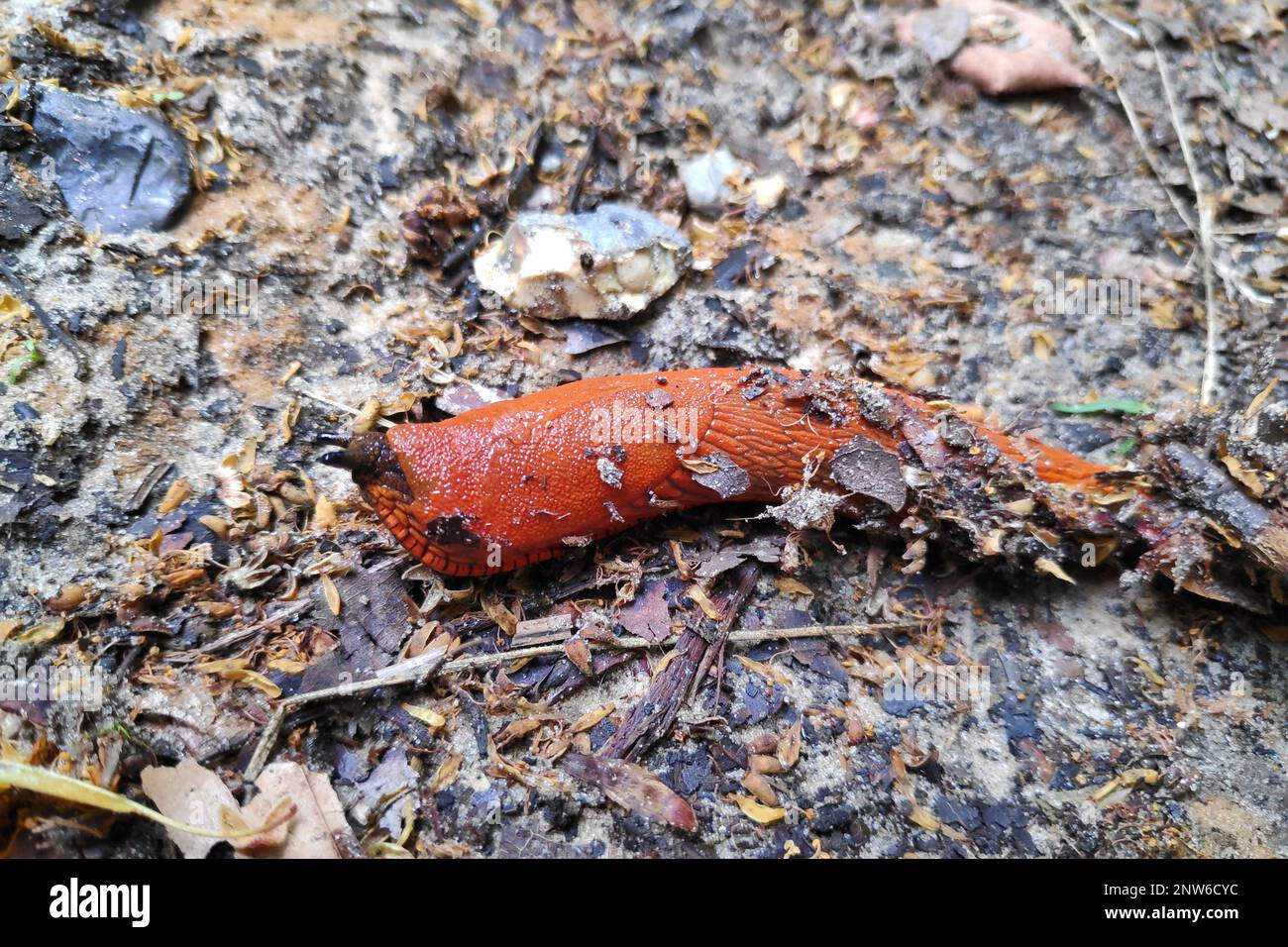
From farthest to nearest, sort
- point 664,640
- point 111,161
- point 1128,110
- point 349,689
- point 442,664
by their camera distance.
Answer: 1. point 1128,110
2. point 111,161
3. point 664,640
4. point 442,664
5. point 349,689

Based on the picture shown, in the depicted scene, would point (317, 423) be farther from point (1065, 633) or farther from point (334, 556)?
point (1065, 633)

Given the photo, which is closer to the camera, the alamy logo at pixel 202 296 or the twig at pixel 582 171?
the alamy logo at pixel 202 296

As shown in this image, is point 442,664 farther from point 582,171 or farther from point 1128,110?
point 1128,110

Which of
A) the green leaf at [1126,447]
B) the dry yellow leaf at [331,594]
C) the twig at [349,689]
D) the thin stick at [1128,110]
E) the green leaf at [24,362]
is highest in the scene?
the thin stick at [1128,110]

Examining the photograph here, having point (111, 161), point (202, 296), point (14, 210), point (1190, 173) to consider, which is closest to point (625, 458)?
point (202, 296)

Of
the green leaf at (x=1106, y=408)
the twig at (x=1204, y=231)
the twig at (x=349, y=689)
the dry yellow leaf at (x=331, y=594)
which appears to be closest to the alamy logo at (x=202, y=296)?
the dry yellow leaf at (x=331, y=594)

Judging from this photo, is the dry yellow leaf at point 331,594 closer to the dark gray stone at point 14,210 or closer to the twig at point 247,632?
the twig at point 247,632
